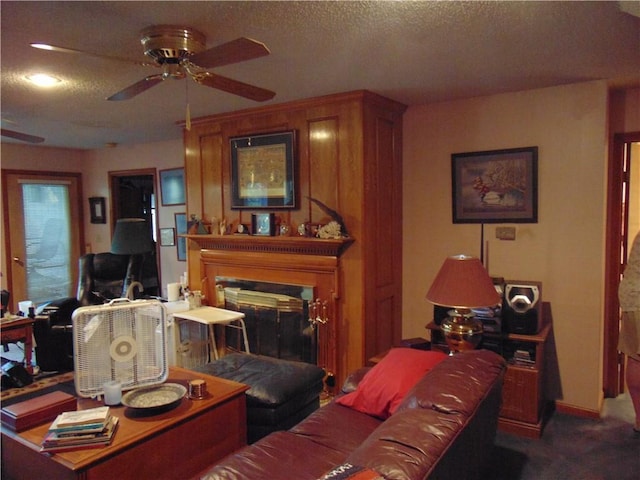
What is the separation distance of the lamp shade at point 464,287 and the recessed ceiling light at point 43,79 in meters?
2.66

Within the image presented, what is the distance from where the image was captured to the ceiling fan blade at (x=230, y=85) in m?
2.22

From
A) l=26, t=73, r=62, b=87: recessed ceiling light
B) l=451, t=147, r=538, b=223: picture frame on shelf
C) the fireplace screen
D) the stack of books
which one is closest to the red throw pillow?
the stack of books

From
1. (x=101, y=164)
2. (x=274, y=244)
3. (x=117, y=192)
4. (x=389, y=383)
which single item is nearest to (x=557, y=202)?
(x=389, y=383)

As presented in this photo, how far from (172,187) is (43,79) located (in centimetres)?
263

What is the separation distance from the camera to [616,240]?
3521 millimetres

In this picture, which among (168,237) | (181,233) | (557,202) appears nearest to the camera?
(557,202)

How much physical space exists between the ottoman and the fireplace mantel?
950 millimetres

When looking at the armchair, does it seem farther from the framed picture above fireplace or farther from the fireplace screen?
the framed picture above fireplace

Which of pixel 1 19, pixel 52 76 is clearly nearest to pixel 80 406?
pixel 1 19

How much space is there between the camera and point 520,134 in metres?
3.38

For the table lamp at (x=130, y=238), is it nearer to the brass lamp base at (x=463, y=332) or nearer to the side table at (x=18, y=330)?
the side table at (x=18, y=330)

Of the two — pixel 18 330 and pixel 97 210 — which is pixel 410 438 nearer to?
pixel 18 330

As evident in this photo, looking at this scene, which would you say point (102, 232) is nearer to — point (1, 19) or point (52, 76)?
point (52, 76)

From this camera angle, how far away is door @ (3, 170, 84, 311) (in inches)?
224
